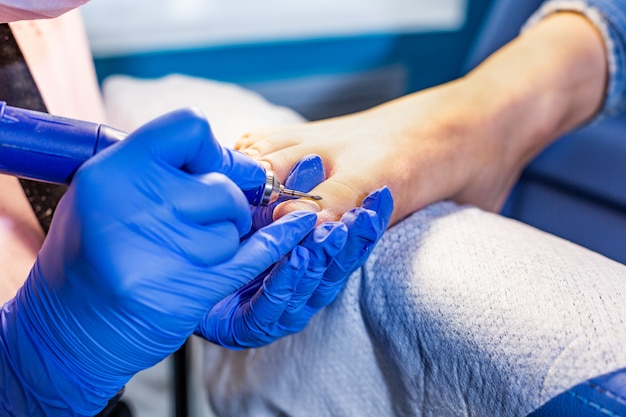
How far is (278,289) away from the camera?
0.57 m

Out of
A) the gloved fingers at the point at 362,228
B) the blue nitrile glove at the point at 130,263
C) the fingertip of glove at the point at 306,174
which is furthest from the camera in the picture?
the fingertip of glove at the point at 306,174

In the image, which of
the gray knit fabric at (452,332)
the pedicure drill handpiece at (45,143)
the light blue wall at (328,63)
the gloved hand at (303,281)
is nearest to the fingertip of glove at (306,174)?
the gloved hand at (303,281)

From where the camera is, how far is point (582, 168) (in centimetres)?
119

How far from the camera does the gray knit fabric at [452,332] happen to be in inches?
20.8

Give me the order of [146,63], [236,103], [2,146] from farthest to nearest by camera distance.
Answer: [146,63] < [236,103] < [2,146]

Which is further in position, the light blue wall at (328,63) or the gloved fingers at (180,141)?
the light blue wall at (328,63)

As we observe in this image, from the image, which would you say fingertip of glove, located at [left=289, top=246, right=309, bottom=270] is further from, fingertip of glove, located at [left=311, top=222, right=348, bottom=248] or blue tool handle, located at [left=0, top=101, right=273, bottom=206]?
blue tool handle, located at [left=0, top=101, right=273, bottom=206]

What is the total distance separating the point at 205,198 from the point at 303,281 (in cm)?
14

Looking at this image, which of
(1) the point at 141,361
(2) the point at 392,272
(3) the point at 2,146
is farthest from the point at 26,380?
(2) the point at 392,272

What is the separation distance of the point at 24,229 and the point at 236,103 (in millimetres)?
492

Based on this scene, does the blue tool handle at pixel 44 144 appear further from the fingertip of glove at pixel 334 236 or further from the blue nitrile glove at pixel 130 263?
the fingertip of glove at pixel 334 236

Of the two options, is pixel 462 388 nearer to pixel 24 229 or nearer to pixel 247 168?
pixel 247 168

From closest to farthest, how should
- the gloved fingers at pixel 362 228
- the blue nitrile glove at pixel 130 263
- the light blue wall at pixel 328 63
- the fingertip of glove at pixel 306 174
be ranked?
the blue nitrile glove at pixel 130 263 → the gloved fingers at pixel 362 228 → the fingertip of glove at pixel 306 174 → the light blue wall at pixel 328 63

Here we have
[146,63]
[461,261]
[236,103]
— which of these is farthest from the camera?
[146,63]
